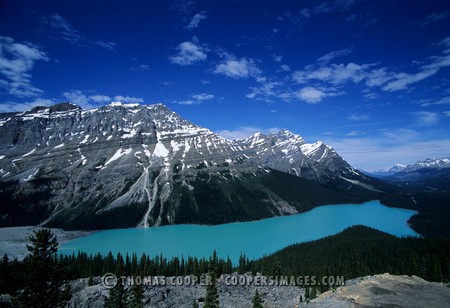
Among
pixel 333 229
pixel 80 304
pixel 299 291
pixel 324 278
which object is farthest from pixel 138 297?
pixel 333 229

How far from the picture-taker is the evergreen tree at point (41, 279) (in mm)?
22625

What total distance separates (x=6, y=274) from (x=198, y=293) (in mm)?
42586

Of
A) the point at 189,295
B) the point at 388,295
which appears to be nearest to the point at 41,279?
the point at 388,295

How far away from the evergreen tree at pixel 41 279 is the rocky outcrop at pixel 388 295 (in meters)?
31.8

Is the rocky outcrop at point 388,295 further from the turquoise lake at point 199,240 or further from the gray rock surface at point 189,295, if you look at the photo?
the turquoise lake at point 199,240

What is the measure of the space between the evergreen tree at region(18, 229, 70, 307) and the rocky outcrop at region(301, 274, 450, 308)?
31841 mm

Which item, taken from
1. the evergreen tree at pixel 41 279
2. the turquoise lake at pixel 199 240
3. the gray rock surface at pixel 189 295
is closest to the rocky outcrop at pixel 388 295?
the gray rock surface at pixel 189 295

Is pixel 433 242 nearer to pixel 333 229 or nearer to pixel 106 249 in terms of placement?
pixel 333 229

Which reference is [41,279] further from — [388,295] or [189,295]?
[189,295]

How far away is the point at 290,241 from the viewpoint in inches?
6171

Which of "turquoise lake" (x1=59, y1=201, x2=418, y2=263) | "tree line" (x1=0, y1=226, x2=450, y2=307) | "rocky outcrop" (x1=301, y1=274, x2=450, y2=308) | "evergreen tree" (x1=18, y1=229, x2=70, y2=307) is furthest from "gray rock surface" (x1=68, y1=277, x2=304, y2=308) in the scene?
"turquoise lake" (x1=59, y1=201, x2=418, y2=263)

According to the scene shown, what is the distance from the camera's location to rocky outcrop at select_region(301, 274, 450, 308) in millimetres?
38719

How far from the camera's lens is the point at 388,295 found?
4131 cm

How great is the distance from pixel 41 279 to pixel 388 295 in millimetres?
41790
